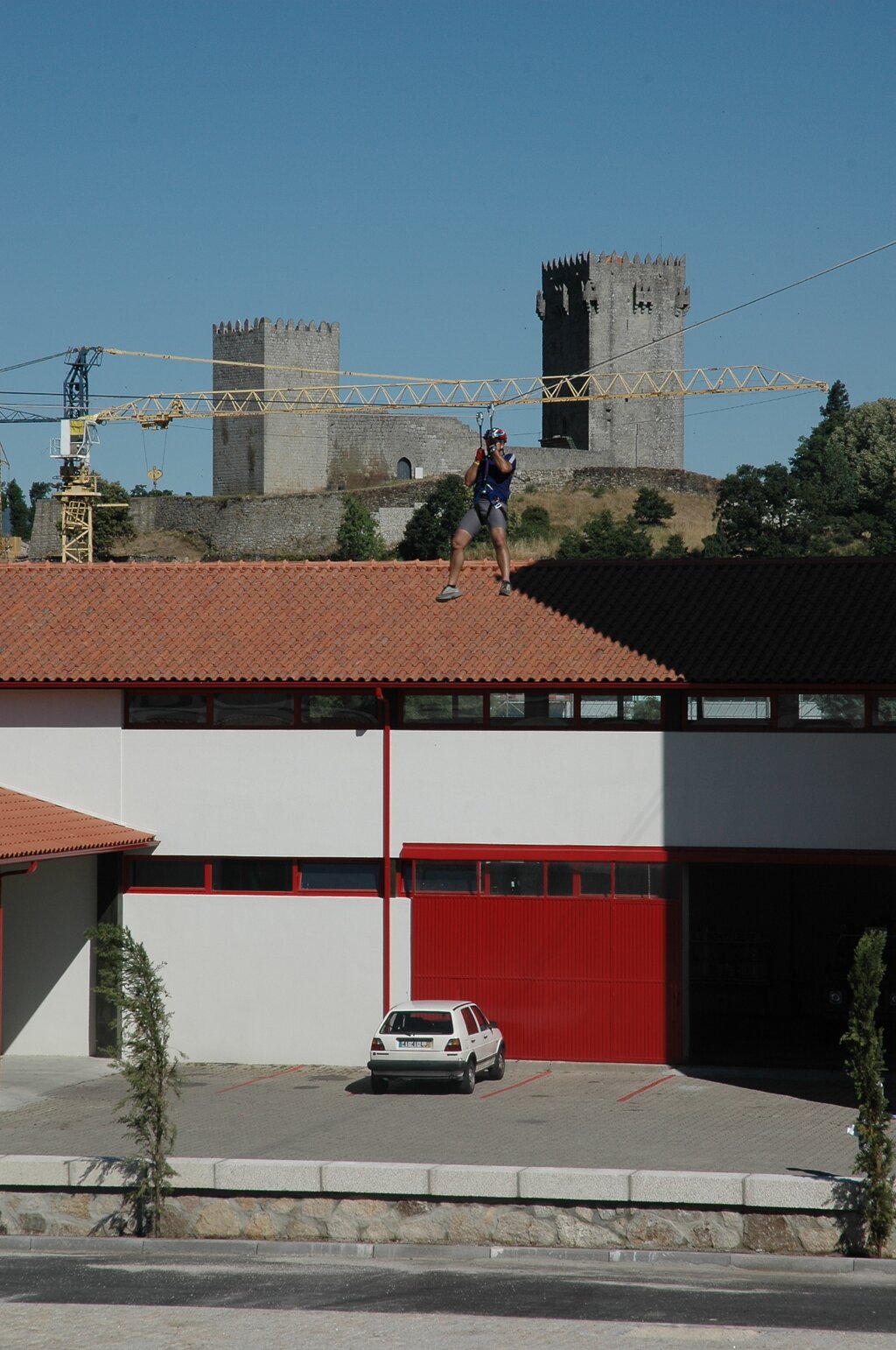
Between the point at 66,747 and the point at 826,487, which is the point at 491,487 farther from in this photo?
the point at 826,487

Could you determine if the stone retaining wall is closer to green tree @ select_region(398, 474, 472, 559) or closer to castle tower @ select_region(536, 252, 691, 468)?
green tree @ select_region(398, 474, 472, 559)

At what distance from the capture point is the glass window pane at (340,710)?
2756 centimetres

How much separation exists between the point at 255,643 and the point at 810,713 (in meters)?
8.88

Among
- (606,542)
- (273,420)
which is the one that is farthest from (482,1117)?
(273,420)

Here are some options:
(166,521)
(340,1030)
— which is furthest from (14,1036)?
(166,521)

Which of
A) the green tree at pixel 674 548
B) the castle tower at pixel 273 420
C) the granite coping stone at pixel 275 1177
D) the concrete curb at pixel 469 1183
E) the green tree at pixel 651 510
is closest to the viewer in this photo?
the concrete curb at pixel 469 1183

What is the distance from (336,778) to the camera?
27.5 metres

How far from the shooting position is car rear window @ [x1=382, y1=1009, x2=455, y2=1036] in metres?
24.6

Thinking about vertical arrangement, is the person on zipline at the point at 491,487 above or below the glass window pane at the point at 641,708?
above

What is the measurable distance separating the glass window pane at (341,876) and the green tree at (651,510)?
79.3m

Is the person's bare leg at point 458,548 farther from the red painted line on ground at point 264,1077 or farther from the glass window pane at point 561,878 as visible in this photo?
the red painted line on ground at point 264,1077

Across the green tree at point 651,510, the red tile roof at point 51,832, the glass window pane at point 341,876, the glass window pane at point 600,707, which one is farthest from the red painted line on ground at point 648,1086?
the green tree at point 651,510

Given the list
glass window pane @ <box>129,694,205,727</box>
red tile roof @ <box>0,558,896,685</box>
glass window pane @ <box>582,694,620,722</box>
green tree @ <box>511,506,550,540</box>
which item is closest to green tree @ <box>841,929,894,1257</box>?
red tile roof @ <box>0,558,896,685</box>

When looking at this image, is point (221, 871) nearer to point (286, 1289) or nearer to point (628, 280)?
point (286, 1289)
